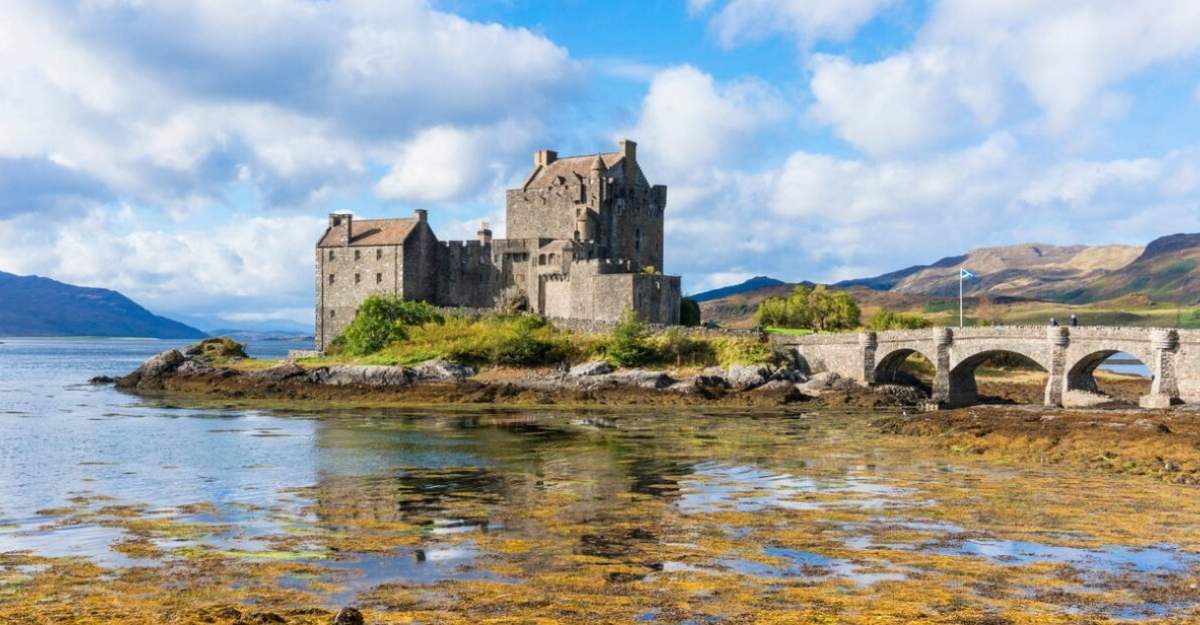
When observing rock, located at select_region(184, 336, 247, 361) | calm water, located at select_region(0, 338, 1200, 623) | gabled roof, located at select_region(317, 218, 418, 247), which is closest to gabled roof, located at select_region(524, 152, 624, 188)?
gabled roof, located at select_region(317, 218, 418, 247)

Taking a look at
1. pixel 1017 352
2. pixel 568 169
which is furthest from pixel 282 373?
pixel 1017 352

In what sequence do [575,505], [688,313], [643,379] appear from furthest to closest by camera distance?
1. [688,313]
2. [643,379]
3. [575,505]

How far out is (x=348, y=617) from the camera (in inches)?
582

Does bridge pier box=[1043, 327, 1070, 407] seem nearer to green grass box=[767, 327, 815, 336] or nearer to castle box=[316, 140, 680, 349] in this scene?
green grass box=[767, 327, 815, 336]

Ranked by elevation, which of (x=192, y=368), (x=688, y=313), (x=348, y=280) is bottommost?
(x=192, y=368)

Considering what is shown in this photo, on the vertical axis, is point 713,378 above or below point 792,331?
below

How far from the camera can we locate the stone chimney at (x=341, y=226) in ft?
277

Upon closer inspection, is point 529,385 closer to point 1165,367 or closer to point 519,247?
point 519,247

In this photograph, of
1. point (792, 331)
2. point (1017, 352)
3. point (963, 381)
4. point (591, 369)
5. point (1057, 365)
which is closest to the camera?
point (1057, 365)

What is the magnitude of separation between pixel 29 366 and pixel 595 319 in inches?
3206

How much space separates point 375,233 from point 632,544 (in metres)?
66.5

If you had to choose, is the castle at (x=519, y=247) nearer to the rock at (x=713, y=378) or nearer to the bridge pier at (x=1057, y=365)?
the rock at (x=713, y=378)

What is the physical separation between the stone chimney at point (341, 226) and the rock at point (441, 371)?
722 inches

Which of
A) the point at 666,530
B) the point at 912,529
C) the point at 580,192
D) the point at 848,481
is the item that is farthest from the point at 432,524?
the point at 580,192
